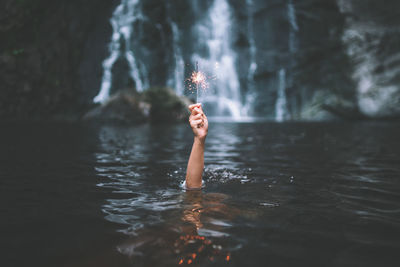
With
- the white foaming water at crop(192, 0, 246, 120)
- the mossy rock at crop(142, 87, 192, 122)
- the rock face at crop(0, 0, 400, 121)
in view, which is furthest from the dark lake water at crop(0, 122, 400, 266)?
the white foaming water at crop(192, 0, 246, 120)

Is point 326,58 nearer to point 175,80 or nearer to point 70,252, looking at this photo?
point 175,80

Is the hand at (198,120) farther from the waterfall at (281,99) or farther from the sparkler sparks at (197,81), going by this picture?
the waterfall at (281,99)

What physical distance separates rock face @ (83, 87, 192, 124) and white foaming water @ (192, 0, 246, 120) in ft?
34.1

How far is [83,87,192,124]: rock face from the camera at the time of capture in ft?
66.8

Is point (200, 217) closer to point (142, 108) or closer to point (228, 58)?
point (142, 108)

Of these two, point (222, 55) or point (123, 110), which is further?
point (222, 55)

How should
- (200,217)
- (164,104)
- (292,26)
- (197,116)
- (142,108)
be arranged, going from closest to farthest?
(200,217)
(197,116)
(142,108)
(164,104)
(292,26)

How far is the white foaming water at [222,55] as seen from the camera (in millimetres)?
34000

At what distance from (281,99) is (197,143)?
3165 cm

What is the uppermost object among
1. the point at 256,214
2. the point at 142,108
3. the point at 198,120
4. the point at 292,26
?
the point at 292,26

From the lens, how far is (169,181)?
4.29 metres

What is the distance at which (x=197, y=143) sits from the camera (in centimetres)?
331

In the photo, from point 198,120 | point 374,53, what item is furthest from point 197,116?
point 374,53

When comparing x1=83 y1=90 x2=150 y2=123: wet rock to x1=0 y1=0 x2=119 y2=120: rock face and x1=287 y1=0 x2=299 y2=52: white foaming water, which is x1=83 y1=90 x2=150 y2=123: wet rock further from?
x1=287 y1=0 x2=299 y2=52: white foaming water
